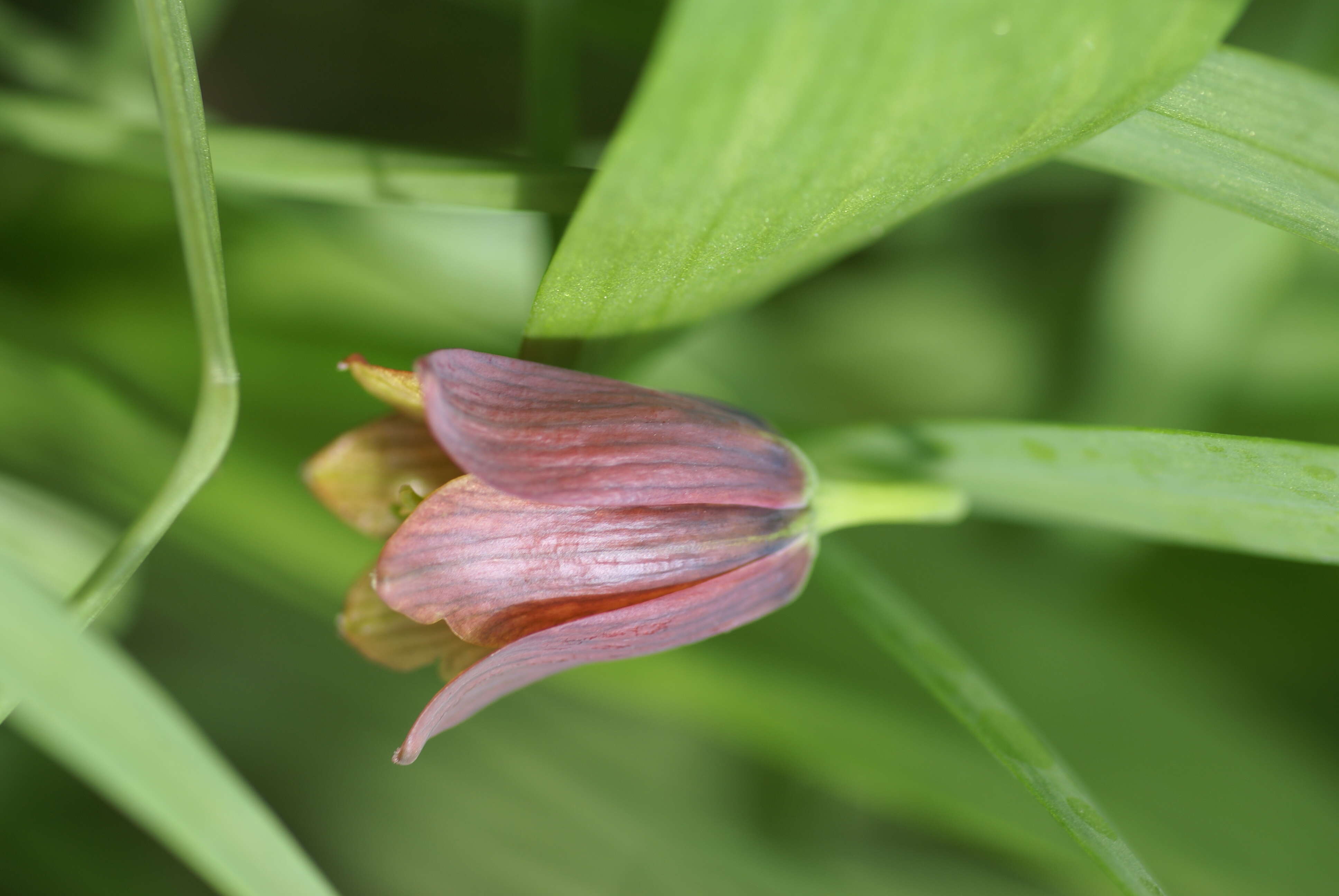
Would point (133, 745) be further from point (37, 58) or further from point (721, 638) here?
point (37, 58)

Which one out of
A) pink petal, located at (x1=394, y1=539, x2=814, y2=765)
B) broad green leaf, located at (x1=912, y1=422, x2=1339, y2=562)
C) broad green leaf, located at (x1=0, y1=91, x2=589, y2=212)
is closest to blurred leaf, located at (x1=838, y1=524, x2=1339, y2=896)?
broad green leaf, located at (x1=912, y1=422, x2=1339, y2=562)

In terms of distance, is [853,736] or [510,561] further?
[853,736]

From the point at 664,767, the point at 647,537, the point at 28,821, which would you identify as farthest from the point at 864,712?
the point at 28,821

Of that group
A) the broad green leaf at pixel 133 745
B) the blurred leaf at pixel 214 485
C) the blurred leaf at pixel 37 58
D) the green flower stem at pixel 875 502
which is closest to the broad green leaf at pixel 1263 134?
the green flower stem at pixel 875 502

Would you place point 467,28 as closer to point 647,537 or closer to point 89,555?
point 89,555

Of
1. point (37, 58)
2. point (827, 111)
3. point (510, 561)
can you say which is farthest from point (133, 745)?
point (37, 58)

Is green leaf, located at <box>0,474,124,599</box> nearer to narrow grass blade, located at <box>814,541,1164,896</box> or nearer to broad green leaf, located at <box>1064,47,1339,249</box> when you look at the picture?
narrow grass blade, located at <box>814,541,1164,896</box>

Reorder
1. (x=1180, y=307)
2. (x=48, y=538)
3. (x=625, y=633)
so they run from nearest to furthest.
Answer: (x=625, y=633) → (x=48, y=538) → (x=1180, y=307)
